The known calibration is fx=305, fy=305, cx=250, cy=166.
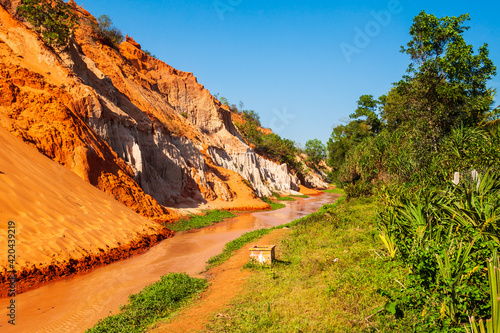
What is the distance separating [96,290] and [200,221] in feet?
46.3

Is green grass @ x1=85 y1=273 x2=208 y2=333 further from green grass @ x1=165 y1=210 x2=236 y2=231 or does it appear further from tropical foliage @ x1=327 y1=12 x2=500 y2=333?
green grass @ x1=165 y1=210 x2=236 y2=231

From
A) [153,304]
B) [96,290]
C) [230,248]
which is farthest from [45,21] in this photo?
Answer: [153,304]

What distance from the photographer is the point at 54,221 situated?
11.7 m

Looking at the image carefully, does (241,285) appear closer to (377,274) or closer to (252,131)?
(377,274)

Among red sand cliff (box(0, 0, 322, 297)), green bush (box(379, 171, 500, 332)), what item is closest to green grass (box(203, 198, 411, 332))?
green bush (box(379, 171, 500, 332))

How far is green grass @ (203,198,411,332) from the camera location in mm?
5273

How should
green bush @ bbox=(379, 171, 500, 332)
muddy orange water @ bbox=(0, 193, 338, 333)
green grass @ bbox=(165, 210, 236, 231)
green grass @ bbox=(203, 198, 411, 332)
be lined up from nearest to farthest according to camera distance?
green bush @ bbox=(379, 171, 500, 332)
green grass @ bbox=(203, 198, 411, 332)
muddy orange water @ bbox=(0, 193, 338, 333)
green grass @ bbox=(165, 210, 236, 231)

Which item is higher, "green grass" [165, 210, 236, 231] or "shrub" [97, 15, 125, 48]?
"shrub" [97, 15, 125, 48]

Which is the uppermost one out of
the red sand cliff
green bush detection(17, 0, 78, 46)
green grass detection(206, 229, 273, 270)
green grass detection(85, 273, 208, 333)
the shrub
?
the shrub

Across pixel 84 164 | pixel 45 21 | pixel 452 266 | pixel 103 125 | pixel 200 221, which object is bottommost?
pixel 200 221

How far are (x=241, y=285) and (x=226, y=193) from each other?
26636mm

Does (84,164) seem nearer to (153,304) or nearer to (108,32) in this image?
(153,304)

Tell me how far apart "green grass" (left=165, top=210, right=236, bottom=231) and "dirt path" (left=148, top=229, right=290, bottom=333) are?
9.18m

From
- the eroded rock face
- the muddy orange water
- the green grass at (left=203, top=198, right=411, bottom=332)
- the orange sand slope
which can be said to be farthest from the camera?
the eroded rock face
